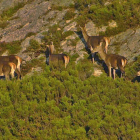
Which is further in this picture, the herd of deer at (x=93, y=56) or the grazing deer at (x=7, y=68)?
the grazing deer at (x=7, y=68)

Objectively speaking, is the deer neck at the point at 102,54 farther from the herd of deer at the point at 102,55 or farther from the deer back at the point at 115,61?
the deer back at the point at 115,61

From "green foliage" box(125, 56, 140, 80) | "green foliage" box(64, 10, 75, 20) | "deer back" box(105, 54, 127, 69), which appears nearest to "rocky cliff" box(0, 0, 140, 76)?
"green foliage" box(64, 10, 75, 20)

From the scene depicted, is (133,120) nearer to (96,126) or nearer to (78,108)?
(96,126)

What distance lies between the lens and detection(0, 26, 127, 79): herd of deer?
21.6 m

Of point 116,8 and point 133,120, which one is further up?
point 116,8

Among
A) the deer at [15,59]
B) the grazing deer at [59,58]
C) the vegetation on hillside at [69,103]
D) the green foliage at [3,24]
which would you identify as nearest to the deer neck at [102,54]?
the vegetation on hillside at [69,103]

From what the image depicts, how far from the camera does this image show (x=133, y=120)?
1650cm

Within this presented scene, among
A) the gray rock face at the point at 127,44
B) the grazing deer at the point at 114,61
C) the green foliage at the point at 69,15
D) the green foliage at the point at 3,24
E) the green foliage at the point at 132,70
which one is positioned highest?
the green foliage at the point at 69,15

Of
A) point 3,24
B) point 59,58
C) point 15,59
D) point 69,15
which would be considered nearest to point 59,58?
point 59,58

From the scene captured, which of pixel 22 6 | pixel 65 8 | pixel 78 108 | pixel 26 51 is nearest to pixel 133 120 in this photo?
pixel 78 108

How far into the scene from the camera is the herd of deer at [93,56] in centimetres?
2162

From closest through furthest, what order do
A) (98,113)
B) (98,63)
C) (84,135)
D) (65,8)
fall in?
1. (84,135)
2. (98,113)
3. (98,63)
4. (65,8)

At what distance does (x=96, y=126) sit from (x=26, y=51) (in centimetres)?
1001

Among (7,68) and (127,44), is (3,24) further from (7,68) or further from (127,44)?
(127,44)
